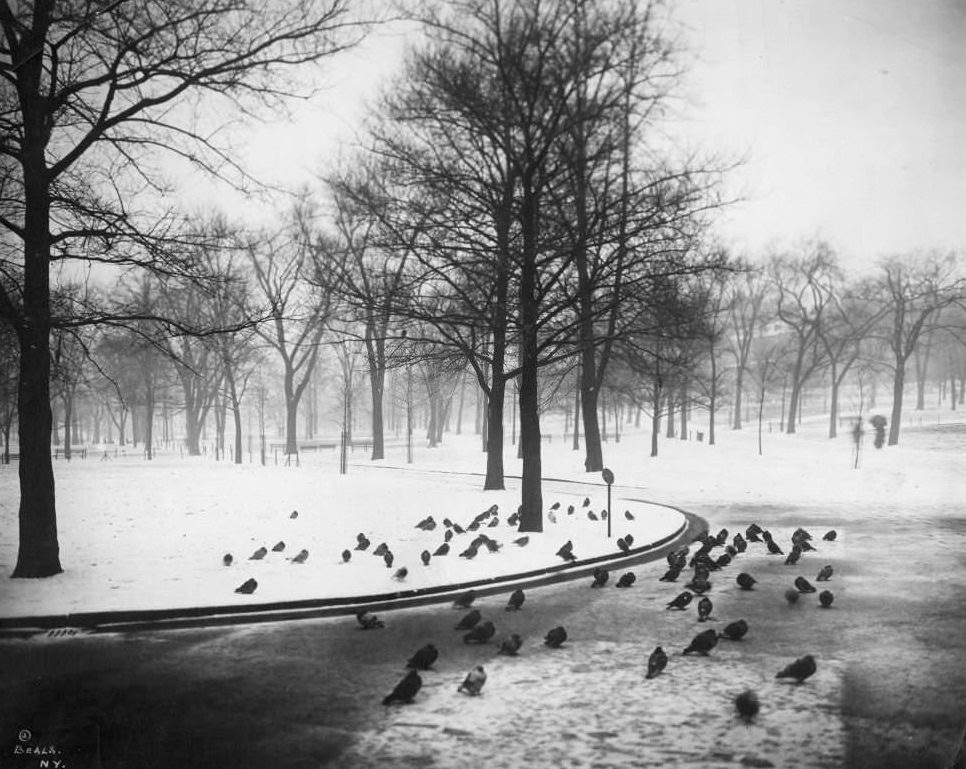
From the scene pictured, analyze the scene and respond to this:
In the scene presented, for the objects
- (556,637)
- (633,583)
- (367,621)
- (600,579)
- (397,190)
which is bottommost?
(633,583)

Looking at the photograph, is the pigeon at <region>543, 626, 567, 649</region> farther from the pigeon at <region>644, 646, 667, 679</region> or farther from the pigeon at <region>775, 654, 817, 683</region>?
the pigeon at <region>775, 654, 817, 683</region>

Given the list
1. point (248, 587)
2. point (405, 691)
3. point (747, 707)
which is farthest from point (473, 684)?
point (248, 587)

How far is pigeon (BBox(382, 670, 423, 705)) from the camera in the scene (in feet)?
17.5

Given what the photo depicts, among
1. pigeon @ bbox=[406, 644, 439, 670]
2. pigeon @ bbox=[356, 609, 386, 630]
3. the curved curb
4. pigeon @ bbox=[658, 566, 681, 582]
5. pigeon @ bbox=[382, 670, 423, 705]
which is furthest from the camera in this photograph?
pigeon @ bbox=[658, 566, 681, 582]

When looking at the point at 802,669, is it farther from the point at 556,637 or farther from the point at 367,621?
the point at 367,621

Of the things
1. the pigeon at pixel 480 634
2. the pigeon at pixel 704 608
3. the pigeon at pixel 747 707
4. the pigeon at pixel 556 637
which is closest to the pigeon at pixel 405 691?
the pigeon at pixel 480 634

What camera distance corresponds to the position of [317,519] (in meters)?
14.1

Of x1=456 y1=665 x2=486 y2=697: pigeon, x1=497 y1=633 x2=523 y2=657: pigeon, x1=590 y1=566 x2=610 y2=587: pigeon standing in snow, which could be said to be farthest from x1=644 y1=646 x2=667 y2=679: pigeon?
x1=590 y1=566 x2=610 y2=587: pigeon standing in snow

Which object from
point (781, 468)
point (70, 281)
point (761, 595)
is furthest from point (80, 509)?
point (781, 468)

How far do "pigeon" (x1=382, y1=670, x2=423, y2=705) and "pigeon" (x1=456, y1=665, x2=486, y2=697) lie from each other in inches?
15.0

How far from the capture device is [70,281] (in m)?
10.8

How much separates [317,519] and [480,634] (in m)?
7.92

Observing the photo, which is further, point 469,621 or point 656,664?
point 469,621

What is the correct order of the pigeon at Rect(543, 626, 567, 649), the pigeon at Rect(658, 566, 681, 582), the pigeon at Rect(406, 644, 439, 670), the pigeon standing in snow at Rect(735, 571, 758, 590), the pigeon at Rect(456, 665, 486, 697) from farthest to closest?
the pigeon at Rect(658, 566, 681, 582)
the pigeon standing in snow at Rect(735, 571, 758, 590)
the pigeon at Rect(543, 626, 567, 649)
the pigeon at Rect(406, 644, 439, 670)
the pigeon at Rect(456, 665, 486, 697)
